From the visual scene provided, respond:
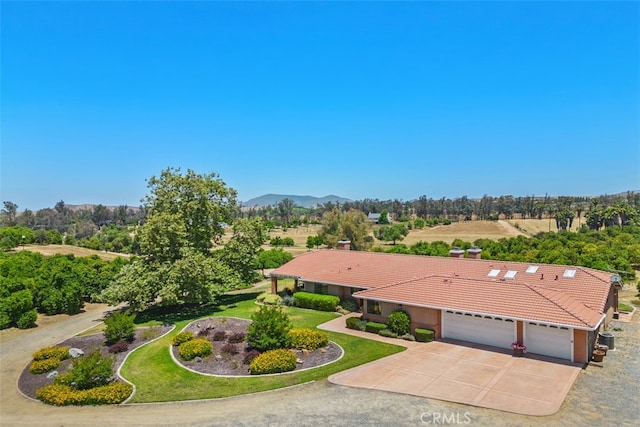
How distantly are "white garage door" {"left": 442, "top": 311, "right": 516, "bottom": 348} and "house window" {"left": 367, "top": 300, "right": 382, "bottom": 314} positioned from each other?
4253 millimetres

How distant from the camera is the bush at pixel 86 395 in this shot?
→ 17734mm

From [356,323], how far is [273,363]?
7946 millimetres

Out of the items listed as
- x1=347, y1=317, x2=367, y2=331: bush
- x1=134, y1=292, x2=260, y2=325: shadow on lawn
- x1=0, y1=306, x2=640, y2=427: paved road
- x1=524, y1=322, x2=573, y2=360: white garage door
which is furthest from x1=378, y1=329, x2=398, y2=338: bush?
x1=134, y1=292, x2=260, y2=325: shadow on lawn

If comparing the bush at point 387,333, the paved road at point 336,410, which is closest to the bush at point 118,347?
the paved road at point 336,410

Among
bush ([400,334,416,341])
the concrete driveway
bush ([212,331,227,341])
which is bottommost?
the concrete driveway

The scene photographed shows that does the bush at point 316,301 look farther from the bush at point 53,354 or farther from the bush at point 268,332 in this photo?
the bush at point 53,354

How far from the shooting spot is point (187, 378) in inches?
781

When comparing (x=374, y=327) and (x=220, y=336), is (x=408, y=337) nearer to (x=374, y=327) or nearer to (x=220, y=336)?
(x=374, y=327)

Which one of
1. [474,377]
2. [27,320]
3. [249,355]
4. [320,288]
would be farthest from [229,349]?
[27,320]

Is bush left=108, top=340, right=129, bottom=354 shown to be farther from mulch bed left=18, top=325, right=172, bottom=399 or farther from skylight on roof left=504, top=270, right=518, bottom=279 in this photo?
skylight on roof left=504, top=270, right=518, bottom=279

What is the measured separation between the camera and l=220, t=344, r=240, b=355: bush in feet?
74.1

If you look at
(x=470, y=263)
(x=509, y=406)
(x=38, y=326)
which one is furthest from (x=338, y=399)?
(x=38, y=326)

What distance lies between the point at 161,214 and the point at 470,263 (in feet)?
76.6

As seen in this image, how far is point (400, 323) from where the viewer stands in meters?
25.0
